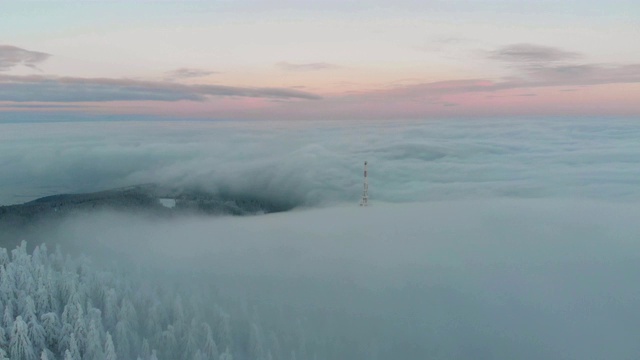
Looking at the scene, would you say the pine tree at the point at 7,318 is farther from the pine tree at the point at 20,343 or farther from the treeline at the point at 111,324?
the pine tree at the point at 20,343

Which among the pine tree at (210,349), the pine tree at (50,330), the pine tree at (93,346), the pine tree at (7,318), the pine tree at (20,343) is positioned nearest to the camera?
the pine tree at (20,343)

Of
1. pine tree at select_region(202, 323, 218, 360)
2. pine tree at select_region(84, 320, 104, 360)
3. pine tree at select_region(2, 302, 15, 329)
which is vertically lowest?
pine tree at select_region(202, 323, 218, 360)

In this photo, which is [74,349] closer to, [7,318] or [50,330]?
[50,330]

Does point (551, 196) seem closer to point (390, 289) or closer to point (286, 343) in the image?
point (390, 289)

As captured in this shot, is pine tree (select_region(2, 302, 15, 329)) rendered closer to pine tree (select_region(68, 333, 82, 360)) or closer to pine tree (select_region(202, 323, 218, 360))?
pine tree (select_region(68, 333, 82, 360))

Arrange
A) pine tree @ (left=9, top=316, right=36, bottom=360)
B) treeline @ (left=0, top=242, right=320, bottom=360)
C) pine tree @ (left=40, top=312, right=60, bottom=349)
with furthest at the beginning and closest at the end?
pine tree @ (left=40, top=312, right=60, bottom=349)
treeline @ (left=0, top=242, right=320, bottom=360)
pine tree @ (left=9, top=316, right=36, bottom=360)

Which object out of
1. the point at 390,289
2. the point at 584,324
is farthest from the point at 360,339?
the point at 584,324

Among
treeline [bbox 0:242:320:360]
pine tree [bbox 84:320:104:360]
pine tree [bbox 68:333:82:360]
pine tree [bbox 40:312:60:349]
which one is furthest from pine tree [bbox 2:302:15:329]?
pine tree [bbox 84:320:104:360]

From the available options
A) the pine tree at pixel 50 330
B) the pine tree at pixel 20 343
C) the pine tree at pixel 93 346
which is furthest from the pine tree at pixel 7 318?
the pine tree at pixel 93 346

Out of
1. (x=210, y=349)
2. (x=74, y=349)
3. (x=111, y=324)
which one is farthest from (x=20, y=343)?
(x=210, y=349)
